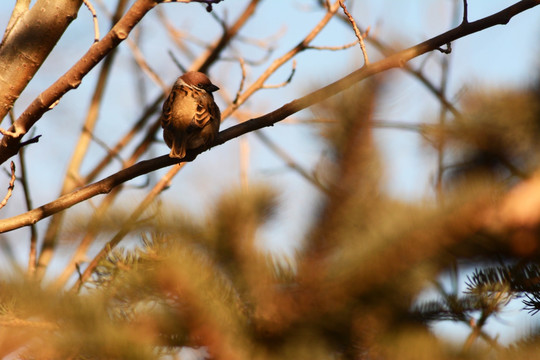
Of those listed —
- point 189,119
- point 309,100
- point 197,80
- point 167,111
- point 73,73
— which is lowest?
point 73,73

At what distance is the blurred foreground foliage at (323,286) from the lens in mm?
2568

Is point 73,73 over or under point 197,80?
under

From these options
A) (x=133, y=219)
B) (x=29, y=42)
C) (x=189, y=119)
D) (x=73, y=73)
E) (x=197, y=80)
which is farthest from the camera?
(x=197, y=80)

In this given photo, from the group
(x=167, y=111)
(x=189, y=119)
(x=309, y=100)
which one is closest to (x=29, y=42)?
(x=309, y=100)

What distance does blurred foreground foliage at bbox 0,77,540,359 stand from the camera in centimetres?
257

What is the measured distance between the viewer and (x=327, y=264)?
2.78m

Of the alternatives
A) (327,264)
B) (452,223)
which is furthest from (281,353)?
(452,223)

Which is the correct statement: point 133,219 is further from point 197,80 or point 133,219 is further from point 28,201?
point 197,80

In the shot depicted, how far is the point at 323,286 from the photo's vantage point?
2.72 metres

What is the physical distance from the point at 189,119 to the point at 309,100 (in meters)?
1.40

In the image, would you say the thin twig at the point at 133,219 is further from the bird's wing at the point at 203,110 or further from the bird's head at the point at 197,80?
the bird's head at the point at 197,80

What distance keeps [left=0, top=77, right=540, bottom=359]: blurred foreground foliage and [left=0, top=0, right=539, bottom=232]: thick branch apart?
0.38 m

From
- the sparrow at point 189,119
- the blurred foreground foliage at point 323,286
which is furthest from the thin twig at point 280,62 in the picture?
the blurred foreground foliage at point 323,286

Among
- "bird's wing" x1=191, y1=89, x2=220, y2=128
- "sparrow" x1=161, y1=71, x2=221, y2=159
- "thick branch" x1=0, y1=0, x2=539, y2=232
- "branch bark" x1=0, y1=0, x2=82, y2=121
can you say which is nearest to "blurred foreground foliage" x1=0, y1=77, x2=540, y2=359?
"thick branch" x1=0, y1=0, x2=539, y2=232
